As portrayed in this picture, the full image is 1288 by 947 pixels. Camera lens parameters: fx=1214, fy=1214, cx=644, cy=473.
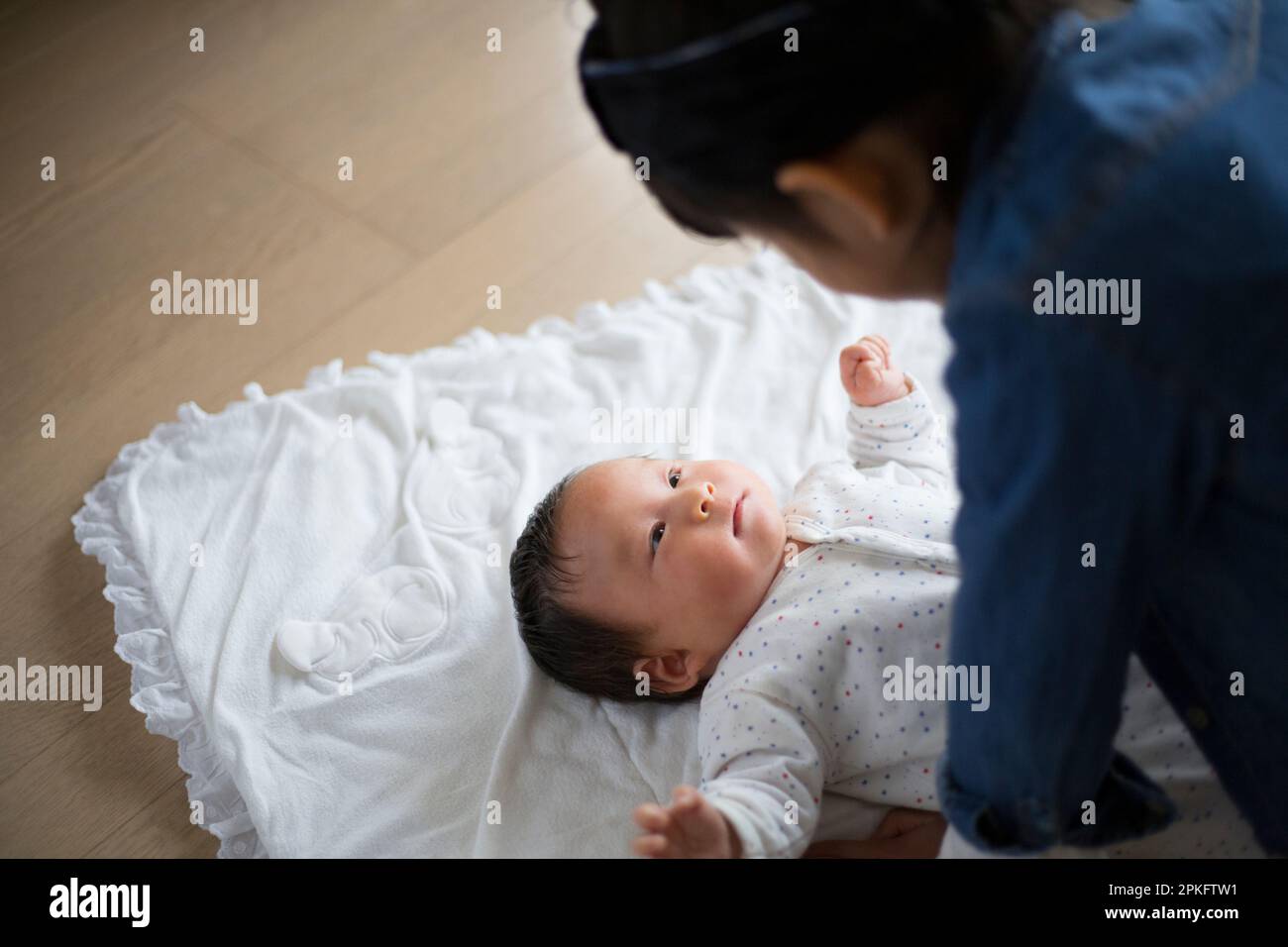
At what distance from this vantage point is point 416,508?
1.31 meters

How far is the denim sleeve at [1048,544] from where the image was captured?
609 millimetres

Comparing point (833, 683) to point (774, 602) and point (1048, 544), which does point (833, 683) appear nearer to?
point (774, 602)

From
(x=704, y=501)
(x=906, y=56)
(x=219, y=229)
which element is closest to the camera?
(x=906, y=56)

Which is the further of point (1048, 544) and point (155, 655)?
point (155, 655)

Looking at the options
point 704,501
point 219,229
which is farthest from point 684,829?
point 219,229

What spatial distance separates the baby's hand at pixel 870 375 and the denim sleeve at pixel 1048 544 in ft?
1.58

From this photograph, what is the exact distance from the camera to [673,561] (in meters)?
1.09

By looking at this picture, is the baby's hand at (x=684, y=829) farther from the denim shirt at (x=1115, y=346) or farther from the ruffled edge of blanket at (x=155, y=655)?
the ruffled edge of blanket at (x=155, y=655)

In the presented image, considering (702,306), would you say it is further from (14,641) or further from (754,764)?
(14,641)

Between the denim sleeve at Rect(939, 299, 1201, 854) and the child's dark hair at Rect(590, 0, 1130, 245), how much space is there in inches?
4.0

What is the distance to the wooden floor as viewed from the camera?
49.6 inches

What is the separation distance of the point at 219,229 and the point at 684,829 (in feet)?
4.00
